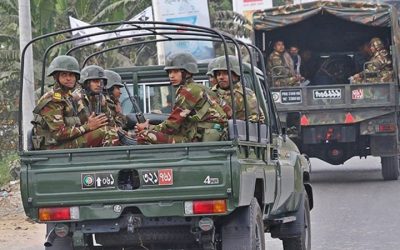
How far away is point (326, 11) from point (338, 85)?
1.74 metres

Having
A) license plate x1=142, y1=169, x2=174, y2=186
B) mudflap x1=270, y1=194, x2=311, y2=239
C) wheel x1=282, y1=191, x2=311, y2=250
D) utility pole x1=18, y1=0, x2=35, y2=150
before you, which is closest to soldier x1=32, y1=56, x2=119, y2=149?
license plate x1=142, y1=169, x2=174, y2=186

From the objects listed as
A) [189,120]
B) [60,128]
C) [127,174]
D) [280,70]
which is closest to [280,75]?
[280,70]

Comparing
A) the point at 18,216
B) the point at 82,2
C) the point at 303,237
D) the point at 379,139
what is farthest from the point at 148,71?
the point at 82,2

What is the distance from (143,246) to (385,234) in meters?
4.68

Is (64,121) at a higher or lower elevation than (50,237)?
higher

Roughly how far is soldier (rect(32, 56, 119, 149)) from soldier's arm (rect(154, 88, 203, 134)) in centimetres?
49

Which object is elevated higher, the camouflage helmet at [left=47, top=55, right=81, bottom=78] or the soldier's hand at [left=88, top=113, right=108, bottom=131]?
the camouflage helmet at [left=47, top=55, right=81, bottom=78]

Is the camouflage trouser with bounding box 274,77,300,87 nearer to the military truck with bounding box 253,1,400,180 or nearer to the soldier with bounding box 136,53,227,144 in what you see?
the military truck with bounding box 253,1,400,180

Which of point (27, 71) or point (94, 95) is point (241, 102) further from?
point (27, 71)

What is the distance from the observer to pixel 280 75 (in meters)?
18.0

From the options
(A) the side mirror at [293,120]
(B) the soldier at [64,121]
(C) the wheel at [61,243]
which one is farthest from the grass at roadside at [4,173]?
(C) the wheel at [61,243]

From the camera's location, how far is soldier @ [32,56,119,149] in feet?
24.4

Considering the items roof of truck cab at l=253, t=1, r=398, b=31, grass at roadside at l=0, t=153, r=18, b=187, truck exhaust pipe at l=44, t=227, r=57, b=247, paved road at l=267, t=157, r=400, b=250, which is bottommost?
paved road at l=267, t=157, r=400, b=250

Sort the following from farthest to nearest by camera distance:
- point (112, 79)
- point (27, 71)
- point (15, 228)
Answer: point (27, 71) < point (15, 228) < point (112, 79)
